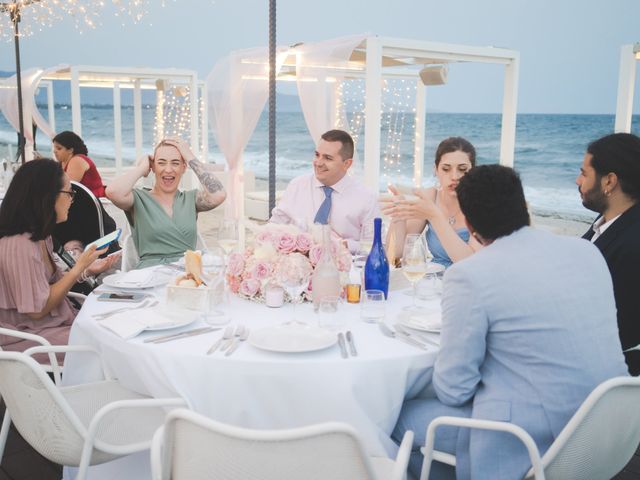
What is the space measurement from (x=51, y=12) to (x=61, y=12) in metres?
0.15

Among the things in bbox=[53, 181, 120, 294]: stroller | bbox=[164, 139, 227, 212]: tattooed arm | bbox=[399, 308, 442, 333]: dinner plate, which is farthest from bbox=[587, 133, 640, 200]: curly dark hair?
bbox=[53, 181, 120, 294]: stroller

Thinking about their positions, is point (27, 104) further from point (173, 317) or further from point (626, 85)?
point (173, 317)

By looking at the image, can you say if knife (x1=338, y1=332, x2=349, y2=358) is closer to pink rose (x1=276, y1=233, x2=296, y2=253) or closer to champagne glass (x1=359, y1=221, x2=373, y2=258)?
pink rose (x1=276, y1=233, x2=296, y2=253)

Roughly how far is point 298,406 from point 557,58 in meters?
30.6

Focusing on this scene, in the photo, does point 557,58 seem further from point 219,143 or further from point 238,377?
point 238,377

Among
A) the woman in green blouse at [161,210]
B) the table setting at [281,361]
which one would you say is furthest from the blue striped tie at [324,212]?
the table setting at [281,361]

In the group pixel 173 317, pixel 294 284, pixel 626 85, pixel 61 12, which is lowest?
pixel 173 317

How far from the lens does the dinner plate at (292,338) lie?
1.84 metres

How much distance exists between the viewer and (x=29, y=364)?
172 centimetres

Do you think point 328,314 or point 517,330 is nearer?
point 517,330

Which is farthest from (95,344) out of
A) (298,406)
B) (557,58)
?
(557,58)

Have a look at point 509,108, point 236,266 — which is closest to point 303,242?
point 236,266

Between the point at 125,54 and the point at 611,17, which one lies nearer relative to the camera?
the point at 125,54

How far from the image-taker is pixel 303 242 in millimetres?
2314
